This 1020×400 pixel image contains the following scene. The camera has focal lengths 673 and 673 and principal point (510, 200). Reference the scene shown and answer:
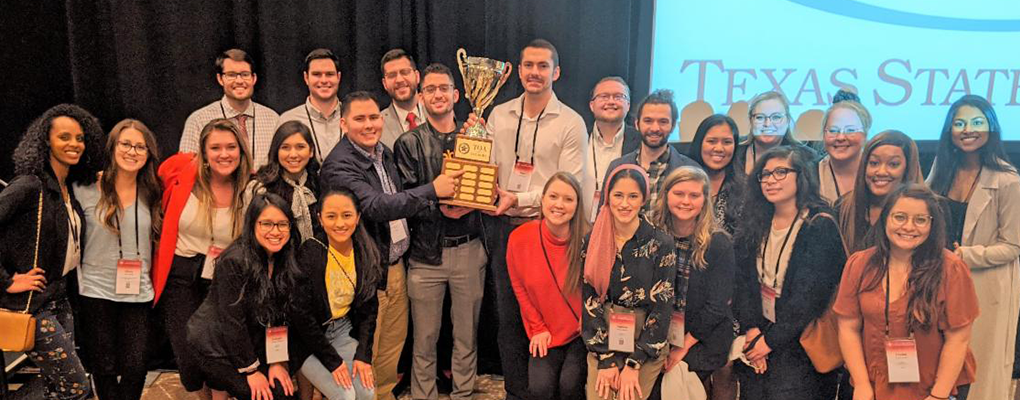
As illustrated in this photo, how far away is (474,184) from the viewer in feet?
9.70

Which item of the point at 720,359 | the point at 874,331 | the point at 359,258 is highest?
the point at 359,258

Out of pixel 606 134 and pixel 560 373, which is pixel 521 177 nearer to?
pixel 606 134

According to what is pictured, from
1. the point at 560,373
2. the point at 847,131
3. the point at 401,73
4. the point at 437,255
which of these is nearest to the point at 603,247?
the point at 560,373

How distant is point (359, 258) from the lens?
2.88m

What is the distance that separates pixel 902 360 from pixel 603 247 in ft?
4.14

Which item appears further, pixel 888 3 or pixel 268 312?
pixel 888 3

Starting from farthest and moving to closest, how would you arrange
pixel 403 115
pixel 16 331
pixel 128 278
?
pixel 403 115, pixel 128 278, pixel 16 331

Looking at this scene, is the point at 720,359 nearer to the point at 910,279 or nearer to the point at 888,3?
the point at 910,279

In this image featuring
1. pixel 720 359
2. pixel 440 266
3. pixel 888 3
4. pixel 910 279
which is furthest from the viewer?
pixel 888 3

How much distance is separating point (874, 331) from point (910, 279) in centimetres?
25

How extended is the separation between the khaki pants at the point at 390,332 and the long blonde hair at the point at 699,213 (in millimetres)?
1242

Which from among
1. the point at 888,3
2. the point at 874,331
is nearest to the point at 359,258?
the point at 874,331

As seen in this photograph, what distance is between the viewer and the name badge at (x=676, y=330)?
280cm

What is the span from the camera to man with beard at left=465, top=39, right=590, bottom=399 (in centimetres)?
308
